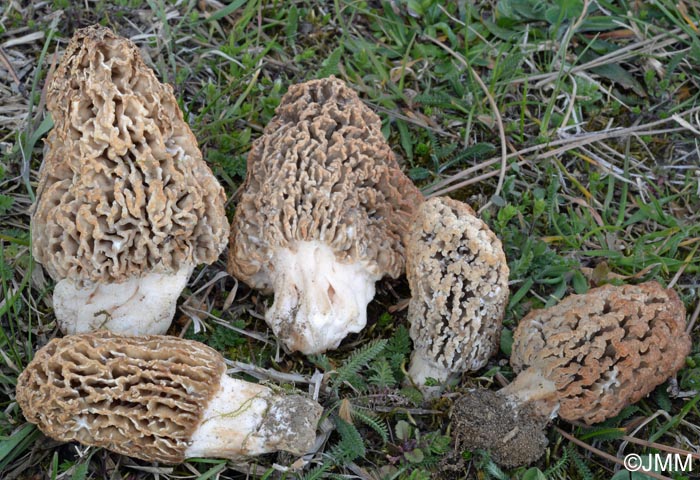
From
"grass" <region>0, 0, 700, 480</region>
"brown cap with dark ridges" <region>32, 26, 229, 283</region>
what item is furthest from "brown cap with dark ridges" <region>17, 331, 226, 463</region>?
"brown cap with dark ridges" <region>32, 26, 229, 283</region>

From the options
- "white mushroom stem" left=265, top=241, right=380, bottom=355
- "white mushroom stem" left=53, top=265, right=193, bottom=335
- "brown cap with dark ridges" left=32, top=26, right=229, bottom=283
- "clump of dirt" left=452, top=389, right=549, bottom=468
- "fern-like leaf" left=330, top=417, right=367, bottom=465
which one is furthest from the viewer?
"white mushroom stem" left=265, top=241, right=380, bottom=355

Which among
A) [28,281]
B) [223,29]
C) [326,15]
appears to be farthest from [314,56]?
[28,281]

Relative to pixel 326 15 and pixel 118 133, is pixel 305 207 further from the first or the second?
pixel 326 15

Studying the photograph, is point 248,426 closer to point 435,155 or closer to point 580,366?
point 580,366

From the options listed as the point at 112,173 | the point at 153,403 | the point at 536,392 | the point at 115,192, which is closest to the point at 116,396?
the point at 153,403

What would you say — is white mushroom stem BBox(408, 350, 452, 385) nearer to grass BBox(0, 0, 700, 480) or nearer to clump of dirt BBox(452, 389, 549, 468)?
grass BBox(0, 0, 700, 480)

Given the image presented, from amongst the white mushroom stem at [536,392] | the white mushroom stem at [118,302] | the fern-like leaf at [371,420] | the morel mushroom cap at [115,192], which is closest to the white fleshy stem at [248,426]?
the fern-like leaf at [371,420]
